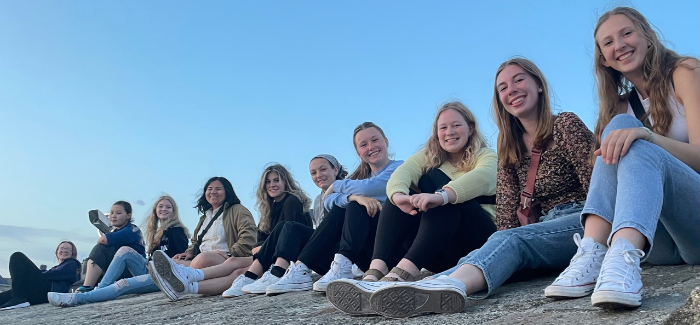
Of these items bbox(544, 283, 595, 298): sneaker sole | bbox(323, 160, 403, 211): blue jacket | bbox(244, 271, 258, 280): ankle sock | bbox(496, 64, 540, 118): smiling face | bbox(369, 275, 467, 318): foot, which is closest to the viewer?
bbox(544, 283, 595, 298): sneaker sole

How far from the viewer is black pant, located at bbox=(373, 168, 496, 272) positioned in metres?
3.42

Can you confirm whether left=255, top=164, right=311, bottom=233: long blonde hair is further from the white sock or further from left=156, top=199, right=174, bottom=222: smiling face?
left=156, top=199, right=174, bottom=222: smiling face

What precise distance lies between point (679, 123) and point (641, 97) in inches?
12.1

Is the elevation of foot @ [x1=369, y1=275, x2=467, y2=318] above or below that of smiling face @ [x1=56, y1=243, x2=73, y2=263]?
below

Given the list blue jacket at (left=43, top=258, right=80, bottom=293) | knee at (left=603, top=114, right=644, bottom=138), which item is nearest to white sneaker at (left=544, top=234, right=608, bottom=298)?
knee at (left=603, top=114, right=644, bottom=138)

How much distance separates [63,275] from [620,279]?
934 centimetres

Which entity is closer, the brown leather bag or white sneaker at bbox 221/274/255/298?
the brown leather bag

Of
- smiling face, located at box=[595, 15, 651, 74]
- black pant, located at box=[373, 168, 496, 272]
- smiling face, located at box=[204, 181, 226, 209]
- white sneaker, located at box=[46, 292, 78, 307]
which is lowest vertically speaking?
white sneaker, located at box=[46, 292, 78, 307]

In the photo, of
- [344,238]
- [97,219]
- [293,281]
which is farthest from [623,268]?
[97,219]

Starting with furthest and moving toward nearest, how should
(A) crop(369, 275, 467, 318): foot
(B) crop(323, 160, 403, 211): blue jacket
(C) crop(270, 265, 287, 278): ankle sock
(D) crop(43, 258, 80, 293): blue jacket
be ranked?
(D) crop(43, 258, 80, 293): blue jacket → (C) crop(270, 265, 287, 278): ankle sock → (B) crop(323, 160, 403, 211): blue jacket → (A) crop(369, 275, 467, 318): foot

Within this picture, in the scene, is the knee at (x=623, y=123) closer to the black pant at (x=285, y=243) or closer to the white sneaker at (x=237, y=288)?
the black pant at (x=285, y=243)

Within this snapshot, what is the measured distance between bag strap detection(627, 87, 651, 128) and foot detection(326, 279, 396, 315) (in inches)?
67.3

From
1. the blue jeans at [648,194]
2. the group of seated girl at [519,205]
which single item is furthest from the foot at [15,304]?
the blue jeans at [648,194]

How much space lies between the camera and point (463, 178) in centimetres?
364
